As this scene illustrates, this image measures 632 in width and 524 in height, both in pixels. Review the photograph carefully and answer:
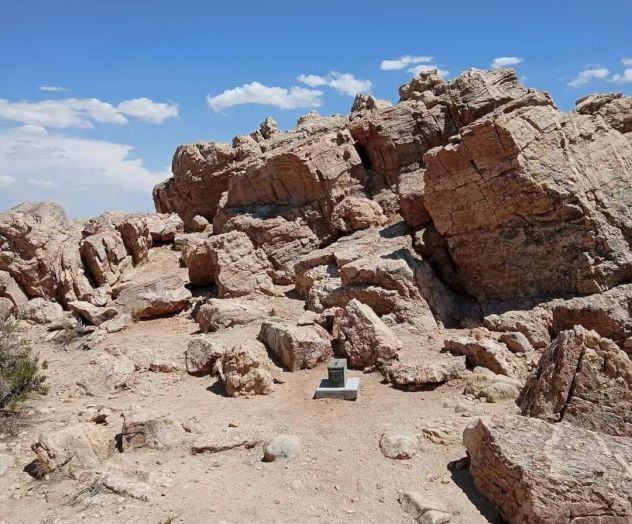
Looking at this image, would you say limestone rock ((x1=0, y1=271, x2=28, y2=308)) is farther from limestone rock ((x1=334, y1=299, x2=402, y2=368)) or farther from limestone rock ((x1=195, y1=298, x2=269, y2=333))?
limestone rock ((x1=334, y1=299, x2=402, y2=368))

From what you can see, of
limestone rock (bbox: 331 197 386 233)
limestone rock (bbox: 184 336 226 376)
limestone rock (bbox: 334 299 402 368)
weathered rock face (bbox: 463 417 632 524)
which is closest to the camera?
weathered rock face (bbox: 463 417 632 524)

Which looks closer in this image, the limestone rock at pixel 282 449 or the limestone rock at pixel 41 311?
the limestone rock at pixel 282 449

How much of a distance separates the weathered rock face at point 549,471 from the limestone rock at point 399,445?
3.05ft

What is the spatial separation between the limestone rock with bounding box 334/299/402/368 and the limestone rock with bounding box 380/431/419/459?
10.3ft

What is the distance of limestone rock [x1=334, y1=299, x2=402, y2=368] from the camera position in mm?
11469

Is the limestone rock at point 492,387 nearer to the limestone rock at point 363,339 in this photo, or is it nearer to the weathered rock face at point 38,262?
the limestone rock at point 363,339

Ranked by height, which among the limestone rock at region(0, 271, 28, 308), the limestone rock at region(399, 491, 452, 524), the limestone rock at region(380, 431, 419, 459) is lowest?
the limestone rock at region(399, 491, 452, 524)

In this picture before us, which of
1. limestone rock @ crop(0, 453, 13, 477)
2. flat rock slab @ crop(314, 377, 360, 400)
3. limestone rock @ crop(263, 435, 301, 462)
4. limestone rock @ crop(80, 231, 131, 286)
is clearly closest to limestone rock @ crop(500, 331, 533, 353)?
Answer: flat rock slab @ crop(314, 377, 360, 400)

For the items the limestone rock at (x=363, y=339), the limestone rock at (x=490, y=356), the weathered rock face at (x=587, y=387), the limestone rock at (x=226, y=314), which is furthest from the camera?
the limestone rock at (x=226, y=314)

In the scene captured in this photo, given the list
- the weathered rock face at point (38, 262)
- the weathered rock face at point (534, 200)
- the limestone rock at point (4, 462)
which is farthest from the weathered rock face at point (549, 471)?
the weathered rock face at point (38, 262)

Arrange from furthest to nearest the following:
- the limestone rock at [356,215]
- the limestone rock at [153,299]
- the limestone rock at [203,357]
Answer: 1. the limestone rock at [356,215]
2. the limestone rock at [153,299]
3. the limestone rock at [203,357]

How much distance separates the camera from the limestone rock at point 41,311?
652 inches

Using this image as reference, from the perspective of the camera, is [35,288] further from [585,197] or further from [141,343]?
[585,197]

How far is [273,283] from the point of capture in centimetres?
1698
